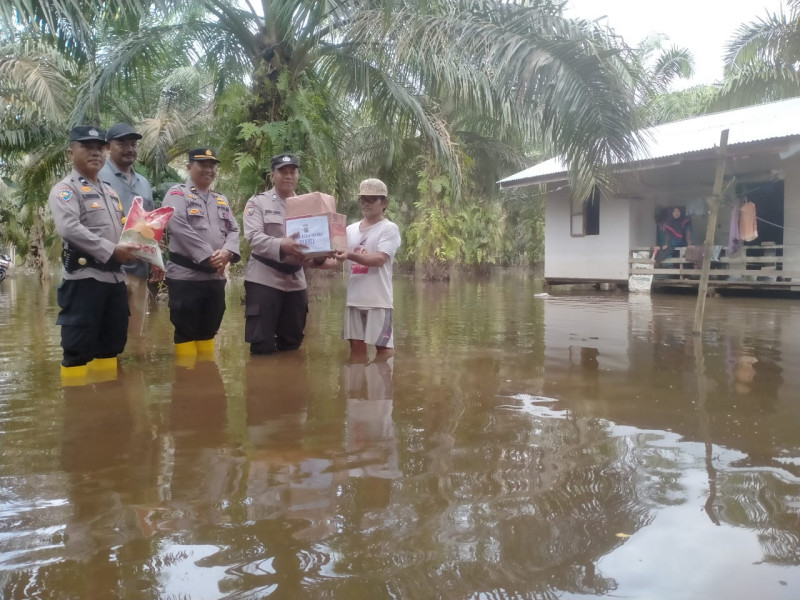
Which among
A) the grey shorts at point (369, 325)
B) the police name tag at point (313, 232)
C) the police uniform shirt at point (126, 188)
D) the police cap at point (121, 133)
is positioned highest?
the police cap at point (121, 133)

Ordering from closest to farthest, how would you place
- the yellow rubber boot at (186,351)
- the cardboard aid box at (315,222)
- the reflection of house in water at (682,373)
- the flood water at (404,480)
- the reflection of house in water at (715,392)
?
the flood water at (404,480) < the reflection of house in water at (715,392) < the reflection of house in water at (682,373) < the cardboard aid box at (315,222) < the yellow rubber boot at (186,351)

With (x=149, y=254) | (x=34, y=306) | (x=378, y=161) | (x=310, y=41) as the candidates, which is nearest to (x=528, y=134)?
(x=310, y=41)

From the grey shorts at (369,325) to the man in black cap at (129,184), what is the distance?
148 centimetres

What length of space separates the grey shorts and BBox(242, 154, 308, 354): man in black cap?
0.45 meters

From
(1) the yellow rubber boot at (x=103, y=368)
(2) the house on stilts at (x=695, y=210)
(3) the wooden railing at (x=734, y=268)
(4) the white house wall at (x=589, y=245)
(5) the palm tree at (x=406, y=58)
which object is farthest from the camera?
(4) the white house wall at (x=589, y=245)

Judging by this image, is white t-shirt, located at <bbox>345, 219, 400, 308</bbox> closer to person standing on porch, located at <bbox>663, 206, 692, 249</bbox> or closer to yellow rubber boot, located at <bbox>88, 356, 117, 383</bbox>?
yellow rubber boot, located at <bbox>88, 356, 117, 383</bbox>

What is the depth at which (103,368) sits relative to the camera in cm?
489

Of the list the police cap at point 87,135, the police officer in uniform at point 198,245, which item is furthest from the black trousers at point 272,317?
the police cap at point 87,135

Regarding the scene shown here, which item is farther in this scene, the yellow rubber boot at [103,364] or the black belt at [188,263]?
the black belt at [188,263]

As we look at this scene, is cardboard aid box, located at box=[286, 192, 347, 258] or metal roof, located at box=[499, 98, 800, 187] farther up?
metal roof, located at box=[499, 98, 800, 187]

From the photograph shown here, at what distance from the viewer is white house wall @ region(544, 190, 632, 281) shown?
52.2 ft

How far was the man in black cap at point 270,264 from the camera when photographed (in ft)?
17.4

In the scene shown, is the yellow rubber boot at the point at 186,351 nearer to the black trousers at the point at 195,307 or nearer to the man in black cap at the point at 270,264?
the black trousers at the point at 195,307

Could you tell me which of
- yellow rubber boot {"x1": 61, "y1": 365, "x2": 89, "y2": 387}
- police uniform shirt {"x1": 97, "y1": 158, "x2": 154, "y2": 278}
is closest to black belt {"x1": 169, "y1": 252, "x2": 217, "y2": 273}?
police uniform shirt {"x1": 97, "y1": 158, "x2": 154, "y2": 278}
